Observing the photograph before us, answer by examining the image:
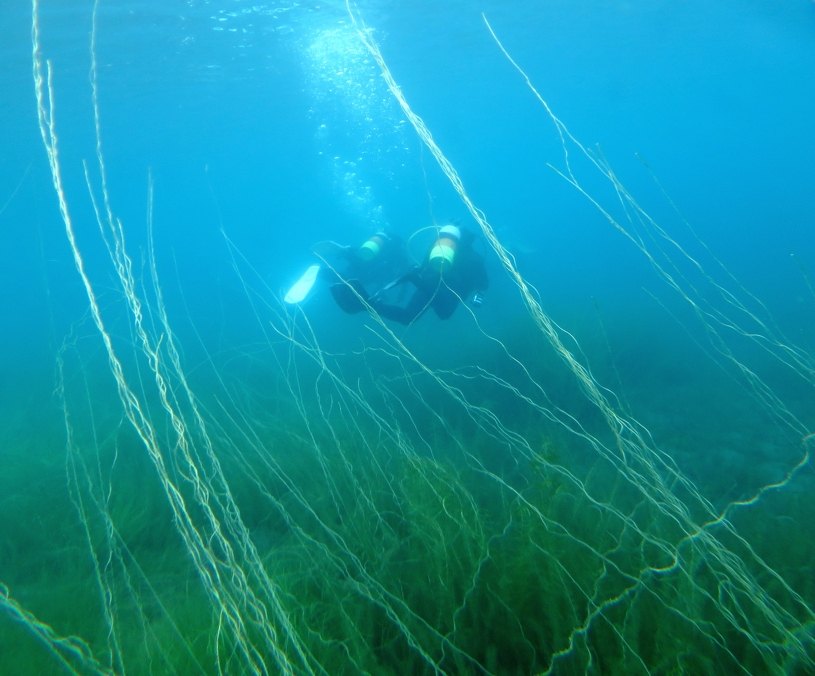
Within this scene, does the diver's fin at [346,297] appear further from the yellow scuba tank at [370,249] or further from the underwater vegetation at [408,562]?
the underwater vegetation at [408,562]

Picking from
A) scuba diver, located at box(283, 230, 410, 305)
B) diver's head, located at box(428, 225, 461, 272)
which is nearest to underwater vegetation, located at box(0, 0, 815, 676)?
diver's head, located at box(428, 225, 461, 272)

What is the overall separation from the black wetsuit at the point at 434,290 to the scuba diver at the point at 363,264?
1.78 meters

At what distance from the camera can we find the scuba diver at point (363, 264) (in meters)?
7.68

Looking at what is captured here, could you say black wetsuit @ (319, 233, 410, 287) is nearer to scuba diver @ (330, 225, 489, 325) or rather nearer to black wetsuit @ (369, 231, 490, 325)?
scuba diver @ (330, 225, 489, 325)

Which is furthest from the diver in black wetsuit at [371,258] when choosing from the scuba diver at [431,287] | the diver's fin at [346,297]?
the scuba diver at [431,287]

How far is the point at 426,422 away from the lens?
5.90m

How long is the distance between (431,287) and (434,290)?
0.21ft

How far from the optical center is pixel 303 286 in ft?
26.0

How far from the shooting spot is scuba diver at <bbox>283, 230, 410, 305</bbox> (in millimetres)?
7680

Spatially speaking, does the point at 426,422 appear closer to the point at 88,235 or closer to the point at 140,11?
the point at 140,11

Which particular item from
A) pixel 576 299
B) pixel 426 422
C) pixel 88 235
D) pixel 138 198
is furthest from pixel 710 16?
pixel 88 235

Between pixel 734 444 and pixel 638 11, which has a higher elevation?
pixel 638 11

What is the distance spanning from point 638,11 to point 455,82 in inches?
432

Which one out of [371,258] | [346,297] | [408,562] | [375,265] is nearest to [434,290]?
[346,297]
